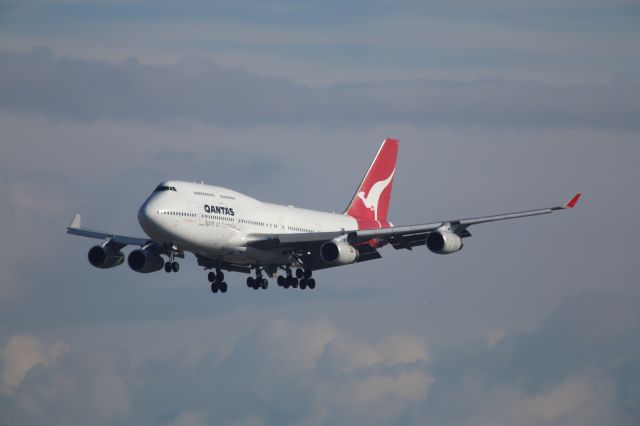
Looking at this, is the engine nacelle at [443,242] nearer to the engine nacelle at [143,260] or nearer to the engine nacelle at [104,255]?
the engine nacelle at [143,260]

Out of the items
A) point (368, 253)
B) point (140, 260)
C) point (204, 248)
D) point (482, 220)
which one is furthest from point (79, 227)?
point (482, 220)

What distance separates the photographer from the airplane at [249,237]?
95000 millimetres

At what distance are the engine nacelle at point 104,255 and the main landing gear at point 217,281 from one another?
7.30 metres

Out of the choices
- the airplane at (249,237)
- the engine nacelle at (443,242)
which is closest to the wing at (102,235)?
the airplane at (249,237)

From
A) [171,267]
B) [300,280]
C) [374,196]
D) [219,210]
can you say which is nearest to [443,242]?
[300,280]

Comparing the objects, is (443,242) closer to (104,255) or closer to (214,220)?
(214,220)

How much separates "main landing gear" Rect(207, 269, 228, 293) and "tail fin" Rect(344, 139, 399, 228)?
14741 mm

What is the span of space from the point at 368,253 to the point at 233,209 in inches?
483

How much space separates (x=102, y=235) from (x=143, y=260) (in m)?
6.18

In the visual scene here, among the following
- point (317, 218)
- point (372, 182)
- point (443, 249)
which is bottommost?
point (443, 249)

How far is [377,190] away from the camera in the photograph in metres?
120

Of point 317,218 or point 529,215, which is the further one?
point 317,218

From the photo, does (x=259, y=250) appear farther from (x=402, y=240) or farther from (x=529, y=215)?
(x=529, y=215)

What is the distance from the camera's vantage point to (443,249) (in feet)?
323
